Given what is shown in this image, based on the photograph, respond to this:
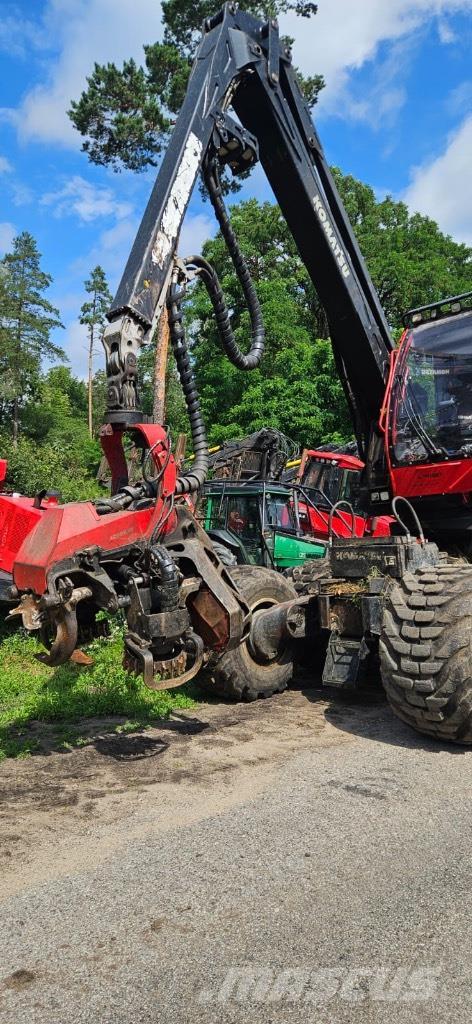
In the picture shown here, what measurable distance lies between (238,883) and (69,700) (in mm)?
3696

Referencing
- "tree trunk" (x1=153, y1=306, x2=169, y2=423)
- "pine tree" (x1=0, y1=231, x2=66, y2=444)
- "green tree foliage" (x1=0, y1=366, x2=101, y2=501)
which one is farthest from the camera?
"pine tree" (x1=0, y1=231, x2=66, y2=444)

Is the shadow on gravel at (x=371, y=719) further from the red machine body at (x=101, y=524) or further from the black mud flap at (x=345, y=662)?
the red machine body at (x=101, y=524)

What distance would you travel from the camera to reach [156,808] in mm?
4191

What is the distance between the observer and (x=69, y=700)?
6.68 metres

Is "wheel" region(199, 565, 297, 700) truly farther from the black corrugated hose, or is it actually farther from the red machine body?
the red machine body

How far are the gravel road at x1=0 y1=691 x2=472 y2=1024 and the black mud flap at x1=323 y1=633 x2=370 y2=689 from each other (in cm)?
54

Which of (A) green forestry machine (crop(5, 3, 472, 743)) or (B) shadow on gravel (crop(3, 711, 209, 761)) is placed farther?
(B) shadow on gravel (crop(3, 711, 209, 761))

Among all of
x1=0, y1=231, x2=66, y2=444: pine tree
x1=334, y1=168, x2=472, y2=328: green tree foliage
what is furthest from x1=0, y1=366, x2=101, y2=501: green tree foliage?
x1=334, y1=168, x2=472, y2=328: green tree foliage

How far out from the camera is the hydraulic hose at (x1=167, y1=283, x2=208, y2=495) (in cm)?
510

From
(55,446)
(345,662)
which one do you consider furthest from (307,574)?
(55,446)

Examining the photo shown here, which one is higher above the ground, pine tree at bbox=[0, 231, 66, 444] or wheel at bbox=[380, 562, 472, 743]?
pine tree at bbox=[0, 231, 66, 444]

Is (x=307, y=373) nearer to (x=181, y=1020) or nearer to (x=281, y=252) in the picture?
(x=281, y=252)

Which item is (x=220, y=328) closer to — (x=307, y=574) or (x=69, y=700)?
(x=307, y=574)

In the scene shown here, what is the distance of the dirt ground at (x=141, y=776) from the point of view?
378 centimetres
